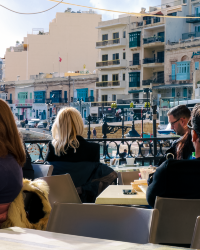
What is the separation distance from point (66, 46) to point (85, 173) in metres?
49.1

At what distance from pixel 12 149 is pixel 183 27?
3614 cm

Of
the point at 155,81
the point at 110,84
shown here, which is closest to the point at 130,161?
the point at 155,81

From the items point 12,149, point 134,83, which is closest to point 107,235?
point 12,149

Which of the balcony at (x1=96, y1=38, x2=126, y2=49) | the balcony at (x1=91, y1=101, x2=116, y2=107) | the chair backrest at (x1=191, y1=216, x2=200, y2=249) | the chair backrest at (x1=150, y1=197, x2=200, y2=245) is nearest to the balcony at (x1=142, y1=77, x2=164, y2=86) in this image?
the balcony at (x1=91, y1=101, x2=116, y2=107)

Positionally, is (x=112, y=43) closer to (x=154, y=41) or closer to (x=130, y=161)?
(x=154, y=41)

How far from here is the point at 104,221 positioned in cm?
146

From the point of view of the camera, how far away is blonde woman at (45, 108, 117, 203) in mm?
3213

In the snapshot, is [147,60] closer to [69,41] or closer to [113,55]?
[113,55]

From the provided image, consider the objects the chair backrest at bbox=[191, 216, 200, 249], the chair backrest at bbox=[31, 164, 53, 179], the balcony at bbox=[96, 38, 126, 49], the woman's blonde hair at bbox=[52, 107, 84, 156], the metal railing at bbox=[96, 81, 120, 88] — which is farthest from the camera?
the metal railing at bbox=[96, 81, 120, 88]

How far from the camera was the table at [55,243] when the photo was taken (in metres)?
1.02

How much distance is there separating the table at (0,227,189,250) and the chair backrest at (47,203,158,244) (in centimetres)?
29

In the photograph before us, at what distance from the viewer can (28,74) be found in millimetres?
50656

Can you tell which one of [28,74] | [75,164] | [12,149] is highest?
[28,74]

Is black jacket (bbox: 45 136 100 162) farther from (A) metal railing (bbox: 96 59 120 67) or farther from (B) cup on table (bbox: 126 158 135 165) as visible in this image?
(A) metal railing (bbox: 96 59 120 67)
